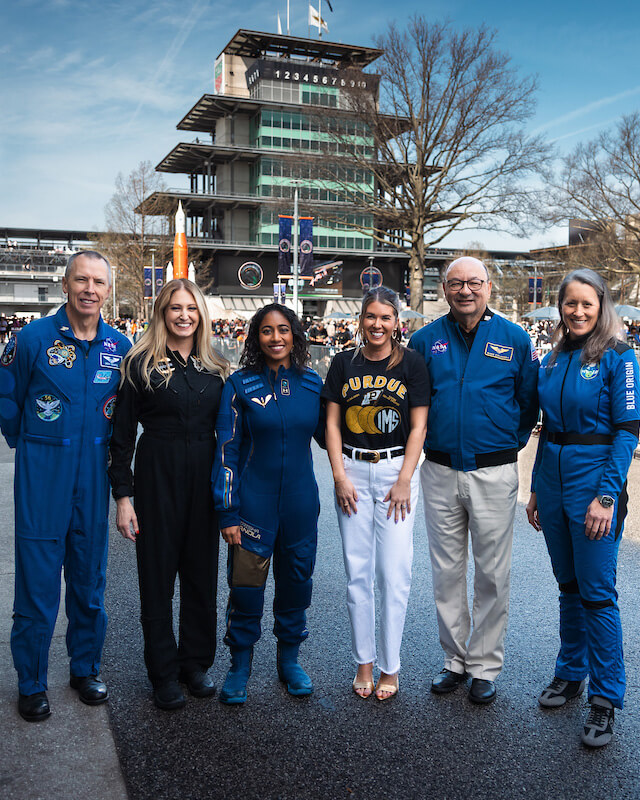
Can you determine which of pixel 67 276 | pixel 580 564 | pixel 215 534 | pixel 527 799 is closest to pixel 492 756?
pixel 527 799

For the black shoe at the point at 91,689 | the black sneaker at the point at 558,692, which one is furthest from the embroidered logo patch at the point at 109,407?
the black sneaker at the point at 558,692

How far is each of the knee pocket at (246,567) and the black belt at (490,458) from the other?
1054 mm

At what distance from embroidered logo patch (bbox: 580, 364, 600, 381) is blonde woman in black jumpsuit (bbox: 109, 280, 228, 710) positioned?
179cm

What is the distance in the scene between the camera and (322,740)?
343cm

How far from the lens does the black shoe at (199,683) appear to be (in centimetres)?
385

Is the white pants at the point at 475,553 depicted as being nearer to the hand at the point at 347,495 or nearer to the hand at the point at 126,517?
the hand at the point at 347,495

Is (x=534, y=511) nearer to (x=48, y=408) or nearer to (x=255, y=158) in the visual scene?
(x=48, y=408)

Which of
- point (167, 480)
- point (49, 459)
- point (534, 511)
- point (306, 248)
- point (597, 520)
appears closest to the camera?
point (597, 520)

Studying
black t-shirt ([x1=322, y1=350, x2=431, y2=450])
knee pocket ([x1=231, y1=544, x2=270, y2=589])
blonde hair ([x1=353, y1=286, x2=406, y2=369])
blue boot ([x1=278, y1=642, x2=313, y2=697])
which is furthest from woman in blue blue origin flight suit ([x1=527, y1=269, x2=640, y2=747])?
knee pocket ([x1=231, y1=544, x2=270, y2=589])

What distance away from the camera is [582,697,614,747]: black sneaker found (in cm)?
339

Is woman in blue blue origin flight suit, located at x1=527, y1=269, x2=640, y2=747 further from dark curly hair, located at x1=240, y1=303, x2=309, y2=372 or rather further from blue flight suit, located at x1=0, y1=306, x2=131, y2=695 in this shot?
blue flight suit, located at x1=0, y1=306, x2=131, y2=695

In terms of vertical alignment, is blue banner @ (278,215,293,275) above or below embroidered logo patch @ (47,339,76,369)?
above

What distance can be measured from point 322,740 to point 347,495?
1136mm

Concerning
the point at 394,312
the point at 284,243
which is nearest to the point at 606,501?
the point at 394,312
